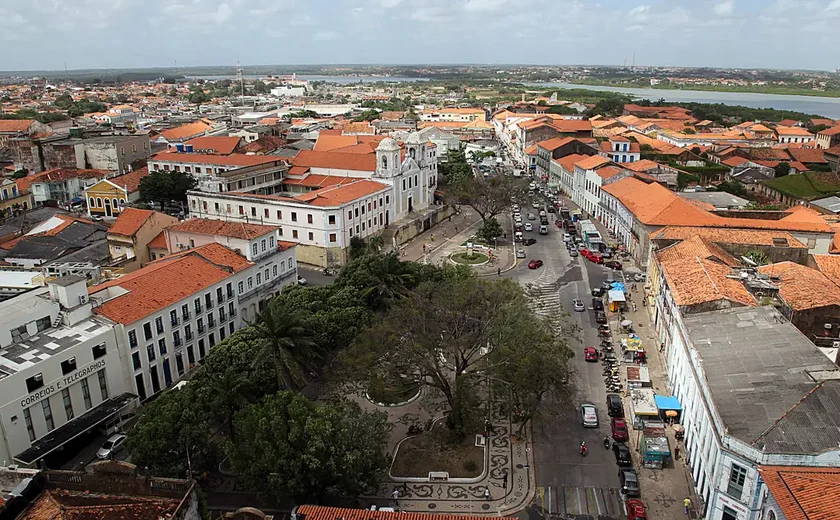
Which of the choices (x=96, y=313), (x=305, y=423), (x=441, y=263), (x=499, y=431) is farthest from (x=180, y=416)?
(x=441, y=263)

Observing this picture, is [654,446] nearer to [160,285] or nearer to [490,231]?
[160,285]

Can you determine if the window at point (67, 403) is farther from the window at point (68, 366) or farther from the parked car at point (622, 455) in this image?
the parked car at point (622, 455)

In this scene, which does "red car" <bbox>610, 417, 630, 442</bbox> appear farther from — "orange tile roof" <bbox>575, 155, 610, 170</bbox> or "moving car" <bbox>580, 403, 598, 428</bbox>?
"orange tile roof" <bbox>575, 155, 610, 170</bbox>

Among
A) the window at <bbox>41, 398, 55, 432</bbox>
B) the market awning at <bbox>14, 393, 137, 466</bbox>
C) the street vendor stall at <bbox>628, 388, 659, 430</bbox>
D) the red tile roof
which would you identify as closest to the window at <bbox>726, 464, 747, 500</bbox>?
the street vendor stall at <bbox>628, 388, 659, 430</bbox>

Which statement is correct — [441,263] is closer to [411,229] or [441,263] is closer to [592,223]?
[411,229]

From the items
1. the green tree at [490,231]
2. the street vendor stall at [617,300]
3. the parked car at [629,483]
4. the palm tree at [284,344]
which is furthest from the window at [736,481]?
the green tree at [490,231]

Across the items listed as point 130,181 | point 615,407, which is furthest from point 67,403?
point 130,181
